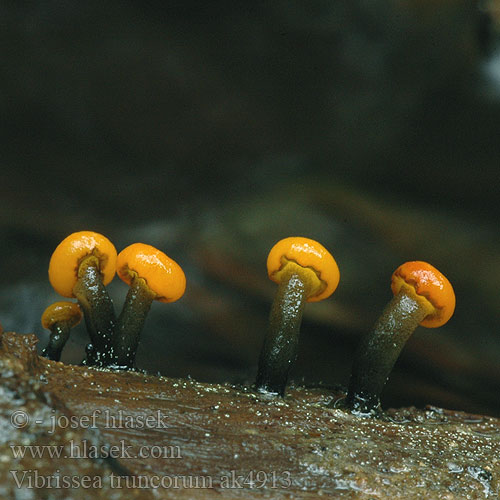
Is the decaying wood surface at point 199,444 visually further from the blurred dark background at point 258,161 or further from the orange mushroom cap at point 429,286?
the blurred dark background at point 258,161

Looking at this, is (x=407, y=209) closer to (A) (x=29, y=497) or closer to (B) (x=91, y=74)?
(B) (x=91, y=74)

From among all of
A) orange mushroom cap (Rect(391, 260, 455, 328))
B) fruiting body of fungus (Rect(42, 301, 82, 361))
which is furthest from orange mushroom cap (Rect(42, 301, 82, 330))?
orange mushroom cap (Rect(391, 260, 455, 328))

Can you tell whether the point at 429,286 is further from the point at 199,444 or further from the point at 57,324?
the point at 57,324

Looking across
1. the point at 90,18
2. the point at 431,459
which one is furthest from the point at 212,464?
the point at 90,18

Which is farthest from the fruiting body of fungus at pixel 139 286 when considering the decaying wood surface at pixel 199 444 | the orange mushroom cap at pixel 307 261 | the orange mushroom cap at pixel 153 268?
the orange mushroom cap at pixel 307 261

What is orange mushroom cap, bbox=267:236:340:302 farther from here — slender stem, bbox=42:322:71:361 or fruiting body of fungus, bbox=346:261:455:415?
slender stem, bbox=42:322:71:361
